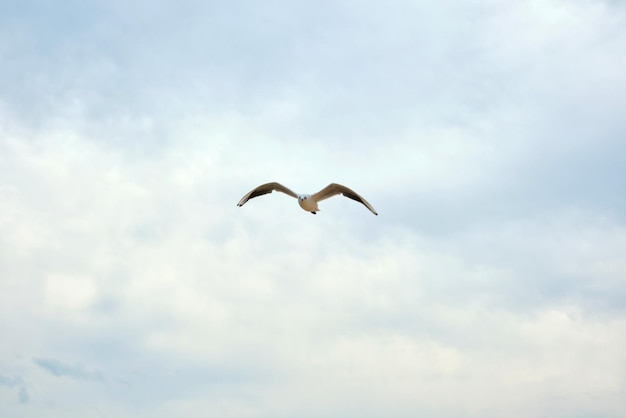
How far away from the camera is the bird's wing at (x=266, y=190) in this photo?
85.7 meters

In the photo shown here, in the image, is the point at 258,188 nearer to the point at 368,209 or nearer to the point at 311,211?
the point at 311,211

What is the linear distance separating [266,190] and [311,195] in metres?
8.00

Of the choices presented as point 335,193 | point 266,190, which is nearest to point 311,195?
point 335,193

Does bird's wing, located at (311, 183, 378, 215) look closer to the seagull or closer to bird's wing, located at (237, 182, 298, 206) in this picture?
the seagull

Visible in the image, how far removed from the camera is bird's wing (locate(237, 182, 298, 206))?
85688mm

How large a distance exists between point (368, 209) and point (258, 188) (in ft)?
51.2

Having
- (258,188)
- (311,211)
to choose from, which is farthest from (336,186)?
(258,188)

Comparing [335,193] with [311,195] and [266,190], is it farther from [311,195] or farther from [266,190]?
[266,190]

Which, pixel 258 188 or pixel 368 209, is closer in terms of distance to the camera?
pixel 368 209

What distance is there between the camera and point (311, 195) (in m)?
81.9

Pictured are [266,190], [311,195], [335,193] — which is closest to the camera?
[311,195]

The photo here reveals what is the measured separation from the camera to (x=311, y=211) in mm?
82688

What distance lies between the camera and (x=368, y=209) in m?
78.8

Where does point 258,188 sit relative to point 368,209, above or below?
above
